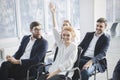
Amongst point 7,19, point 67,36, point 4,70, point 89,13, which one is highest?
point 89,13

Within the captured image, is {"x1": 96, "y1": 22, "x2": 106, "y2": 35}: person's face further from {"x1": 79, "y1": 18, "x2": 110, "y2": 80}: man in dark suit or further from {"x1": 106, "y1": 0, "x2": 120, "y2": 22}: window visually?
{"x1": 106, "y1": 0, "x2": 120, "y2": 22}: window

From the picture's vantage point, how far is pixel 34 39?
3266 millimetres

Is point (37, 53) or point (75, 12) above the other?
point (75, 12)

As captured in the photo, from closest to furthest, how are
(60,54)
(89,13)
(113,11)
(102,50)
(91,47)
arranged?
1. (60,54)
2. (102,50)
3. (91,47)
4. (89,13)
5. (113,11)

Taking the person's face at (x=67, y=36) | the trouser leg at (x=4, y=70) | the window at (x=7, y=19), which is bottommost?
the trouser leg at (x=4, y=70)

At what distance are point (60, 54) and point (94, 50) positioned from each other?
72cm

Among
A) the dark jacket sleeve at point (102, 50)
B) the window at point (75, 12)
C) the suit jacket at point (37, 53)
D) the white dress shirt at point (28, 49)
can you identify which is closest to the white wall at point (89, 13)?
the window at point (75, 12)

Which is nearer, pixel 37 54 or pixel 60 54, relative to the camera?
pixel 60 54

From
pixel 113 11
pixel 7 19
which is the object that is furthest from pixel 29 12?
pixel 113 11

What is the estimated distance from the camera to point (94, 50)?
3.30 metres

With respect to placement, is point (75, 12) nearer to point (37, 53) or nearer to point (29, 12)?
point (29, 12)

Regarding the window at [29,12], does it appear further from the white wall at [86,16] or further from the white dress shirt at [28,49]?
the white wall at [86,16]

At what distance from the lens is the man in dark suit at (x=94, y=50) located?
9.64 ft

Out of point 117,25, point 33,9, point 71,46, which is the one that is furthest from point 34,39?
point 117,25
